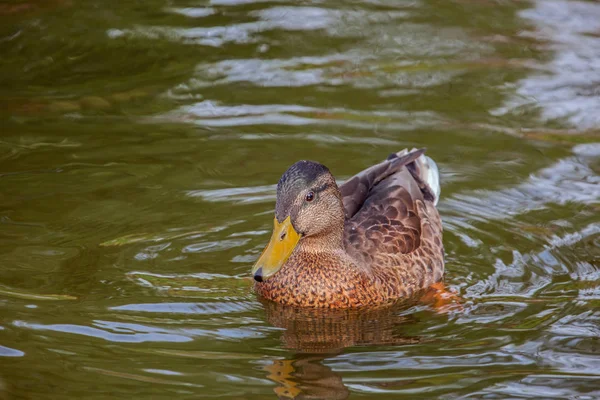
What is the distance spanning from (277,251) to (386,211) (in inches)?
62.2

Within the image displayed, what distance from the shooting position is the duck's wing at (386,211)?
7.77 metres

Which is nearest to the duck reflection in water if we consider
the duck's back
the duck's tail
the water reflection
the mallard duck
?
the water reflection

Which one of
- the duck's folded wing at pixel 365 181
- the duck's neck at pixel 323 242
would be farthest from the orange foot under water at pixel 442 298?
the duck's folded wing at pixel 365 181

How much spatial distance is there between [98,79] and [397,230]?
16.6ft

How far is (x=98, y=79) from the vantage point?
1161cm

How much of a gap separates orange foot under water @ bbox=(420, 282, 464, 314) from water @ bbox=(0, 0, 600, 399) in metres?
0.09

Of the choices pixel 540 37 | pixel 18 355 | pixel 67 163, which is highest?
pixel 540 37

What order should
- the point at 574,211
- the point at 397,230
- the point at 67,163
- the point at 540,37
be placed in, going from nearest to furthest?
the point at 397,230 → the point at 574,211 → the point at 67,163 → the point at 540,37

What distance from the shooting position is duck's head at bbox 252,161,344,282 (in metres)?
6.60

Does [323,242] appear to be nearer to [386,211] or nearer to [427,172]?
[386,211]

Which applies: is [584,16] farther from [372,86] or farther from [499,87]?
[372,86]

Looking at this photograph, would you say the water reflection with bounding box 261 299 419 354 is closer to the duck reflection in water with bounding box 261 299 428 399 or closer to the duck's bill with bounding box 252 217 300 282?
the duck reflection in water with bounding box 261 299 428 399

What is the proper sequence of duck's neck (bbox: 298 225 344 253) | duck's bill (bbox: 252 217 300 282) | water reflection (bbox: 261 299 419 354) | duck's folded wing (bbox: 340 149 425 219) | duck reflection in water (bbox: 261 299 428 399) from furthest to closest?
duck's folded wing (bbox: 340 149 425 219) < duck's neck (bbox: 298 225 344 253) < water reflection (bbox: 261 299 419 354) < duck's bill (bbox: 252 217 300 282) < duck reflection in water (bbox: 261 299 428 399)

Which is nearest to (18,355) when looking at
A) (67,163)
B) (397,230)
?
(397,230)
